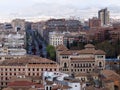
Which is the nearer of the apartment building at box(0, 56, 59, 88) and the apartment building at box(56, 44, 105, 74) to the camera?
the apartment building at box(0, 56, 59, 88)

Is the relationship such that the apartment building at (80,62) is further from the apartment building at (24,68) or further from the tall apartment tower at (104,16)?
the tall apartment tower at (104,16)

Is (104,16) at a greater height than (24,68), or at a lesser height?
greater

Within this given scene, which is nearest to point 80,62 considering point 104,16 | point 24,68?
point 24,68

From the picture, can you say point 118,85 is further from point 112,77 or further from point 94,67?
point 94,67

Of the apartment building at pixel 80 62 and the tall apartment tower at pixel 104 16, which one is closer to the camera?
the apartment building at pixel 80 62

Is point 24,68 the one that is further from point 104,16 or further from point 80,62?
point 104,16

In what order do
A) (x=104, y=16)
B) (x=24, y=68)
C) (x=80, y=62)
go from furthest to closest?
(x=104, y=16) < (x=80, y=62) < (x=24, y=68)

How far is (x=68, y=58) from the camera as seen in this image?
23.0 metres

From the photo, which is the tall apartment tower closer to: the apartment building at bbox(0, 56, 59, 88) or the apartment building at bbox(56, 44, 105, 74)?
the apartment building at bbox(56, 44, 105, 74)

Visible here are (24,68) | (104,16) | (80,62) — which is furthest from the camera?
(104,16)

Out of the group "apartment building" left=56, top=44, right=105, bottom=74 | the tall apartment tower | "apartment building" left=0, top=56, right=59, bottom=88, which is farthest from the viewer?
the tall apartment tower

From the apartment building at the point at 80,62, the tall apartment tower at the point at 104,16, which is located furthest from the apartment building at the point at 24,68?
the tall apartment tower at the point at 104,16

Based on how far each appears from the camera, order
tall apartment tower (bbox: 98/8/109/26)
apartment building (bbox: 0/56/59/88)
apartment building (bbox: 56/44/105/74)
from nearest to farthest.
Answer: apartment building (bbox: 0/56/59/88) < apartment building (bbox: 56/44/105/74) < tall apartment tower (bbox: 98/8/109/26)

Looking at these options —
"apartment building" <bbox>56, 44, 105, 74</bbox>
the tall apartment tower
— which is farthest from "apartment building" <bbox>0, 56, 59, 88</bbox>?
the tall apartment tower
